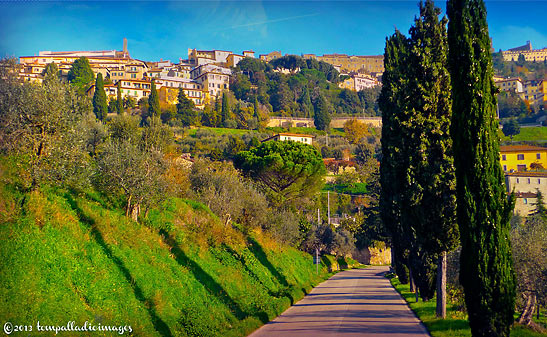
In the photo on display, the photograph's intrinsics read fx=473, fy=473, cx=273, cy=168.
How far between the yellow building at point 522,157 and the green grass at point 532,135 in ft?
51.2

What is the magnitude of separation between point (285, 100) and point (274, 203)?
11847 cm

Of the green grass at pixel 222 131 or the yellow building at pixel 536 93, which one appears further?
the yellow building at pixel 536 93

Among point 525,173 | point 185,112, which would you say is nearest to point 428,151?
point 525,173

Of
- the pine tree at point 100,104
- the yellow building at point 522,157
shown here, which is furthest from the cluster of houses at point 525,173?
the pine tree at point 100,104

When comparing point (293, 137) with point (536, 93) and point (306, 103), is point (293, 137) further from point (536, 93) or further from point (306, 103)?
point (536, 93)

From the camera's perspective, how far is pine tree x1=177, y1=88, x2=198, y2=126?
408 feet

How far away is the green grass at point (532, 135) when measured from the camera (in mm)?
137000

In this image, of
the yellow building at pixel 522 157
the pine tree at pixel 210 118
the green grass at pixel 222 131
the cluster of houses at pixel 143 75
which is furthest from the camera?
the cluster of houses at pixel 143 75

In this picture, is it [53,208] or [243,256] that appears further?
[243,256]

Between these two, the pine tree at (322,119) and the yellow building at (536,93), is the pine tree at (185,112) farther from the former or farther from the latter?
the yellow building at (536,93)

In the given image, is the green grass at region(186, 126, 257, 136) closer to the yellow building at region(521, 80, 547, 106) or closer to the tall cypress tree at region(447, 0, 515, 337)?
the tall cypress tree at region(447, 0, 515, 337)

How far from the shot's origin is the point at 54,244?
1417 cm

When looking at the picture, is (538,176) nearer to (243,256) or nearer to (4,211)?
(243,256)

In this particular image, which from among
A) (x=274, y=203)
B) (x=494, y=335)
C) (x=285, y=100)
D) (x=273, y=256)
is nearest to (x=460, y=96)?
(x=494, y=335)
